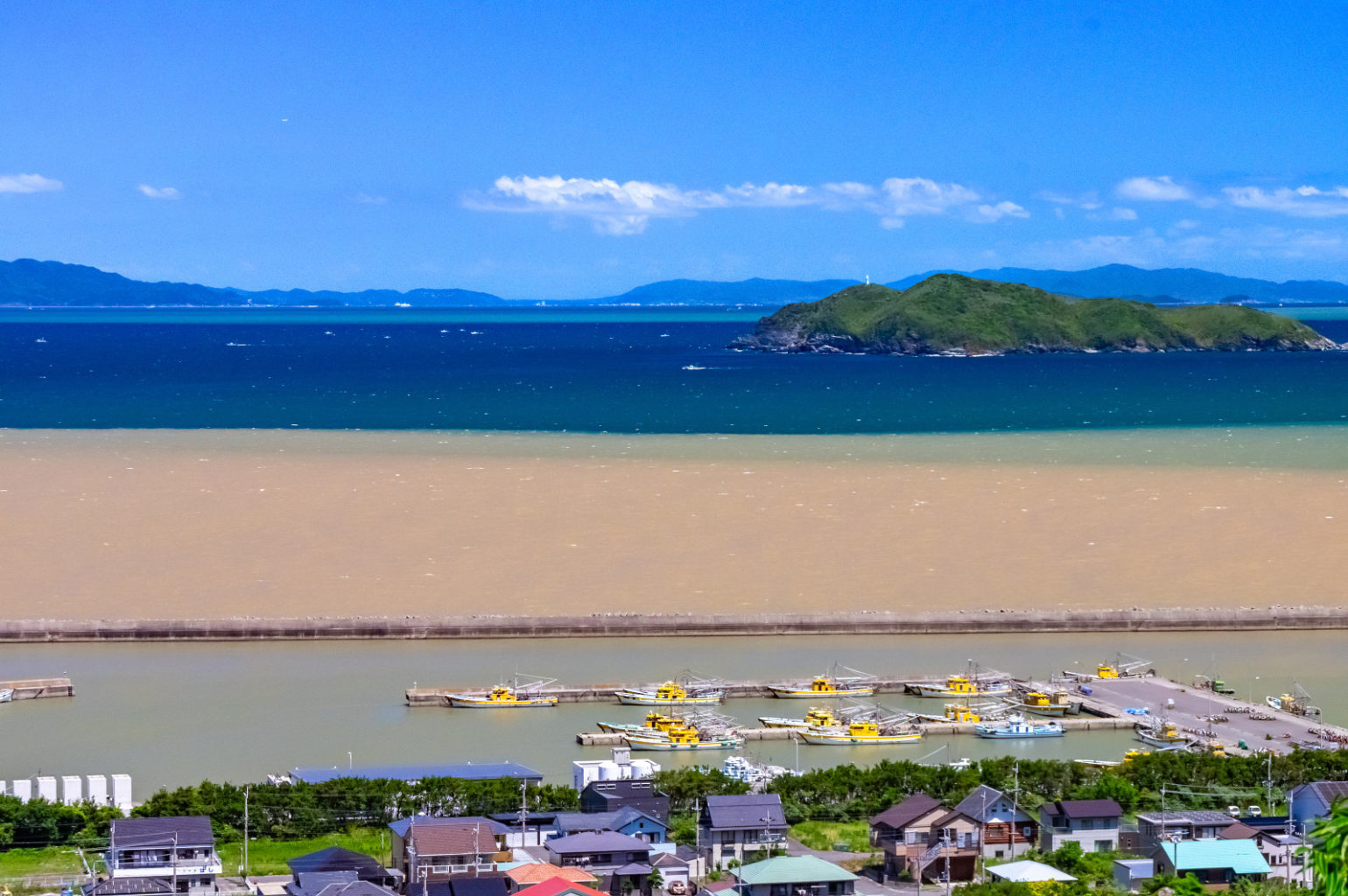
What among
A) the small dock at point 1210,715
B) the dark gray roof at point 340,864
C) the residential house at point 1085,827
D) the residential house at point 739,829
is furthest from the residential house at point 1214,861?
the dark gray roof at point 340,864

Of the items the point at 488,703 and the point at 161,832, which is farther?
the point at 488,703

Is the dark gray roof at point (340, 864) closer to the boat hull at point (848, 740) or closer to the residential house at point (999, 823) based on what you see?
the residential house at point (999, 823)

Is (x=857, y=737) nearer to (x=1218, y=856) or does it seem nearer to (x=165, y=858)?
(x=1218, y=856)

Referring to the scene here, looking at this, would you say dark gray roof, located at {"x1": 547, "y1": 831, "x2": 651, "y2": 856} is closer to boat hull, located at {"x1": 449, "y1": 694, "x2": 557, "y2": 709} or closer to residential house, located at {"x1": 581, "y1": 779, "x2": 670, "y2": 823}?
residential house, located at {"x1": 581, "y1": 779, "x2": 670, "y2": 823}

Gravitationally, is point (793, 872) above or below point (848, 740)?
above

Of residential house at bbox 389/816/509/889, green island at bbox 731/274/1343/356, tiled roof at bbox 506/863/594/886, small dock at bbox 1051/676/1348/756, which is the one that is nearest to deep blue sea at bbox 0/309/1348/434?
green island at bbox 731/274/1343/356

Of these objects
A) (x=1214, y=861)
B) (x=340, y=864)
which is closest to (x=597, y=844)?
(x=340, y=864)
